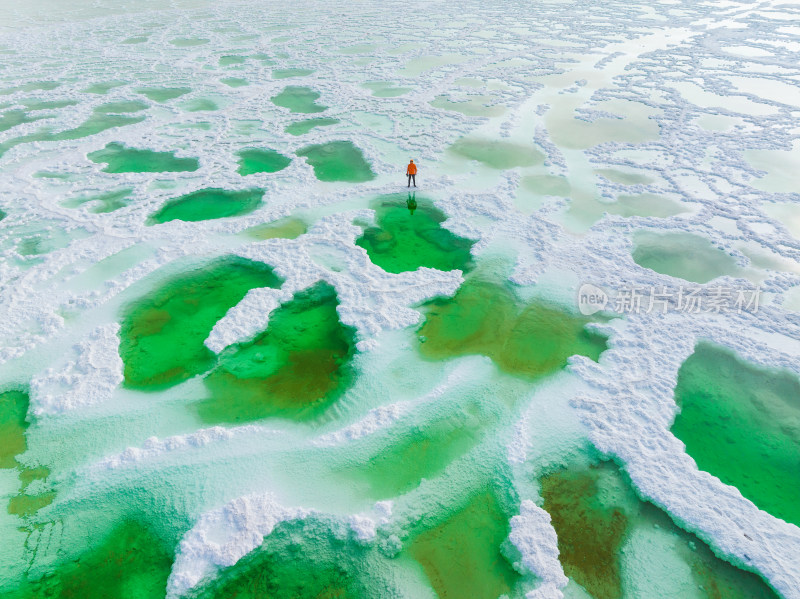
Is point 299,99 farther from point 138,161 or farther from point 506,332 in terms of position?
point 506,332

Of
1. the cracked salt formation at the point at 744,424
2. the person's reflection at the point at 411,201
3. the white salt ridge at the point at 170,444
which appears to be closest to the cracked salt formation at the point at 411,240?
the person's reflection at the point at 411,201

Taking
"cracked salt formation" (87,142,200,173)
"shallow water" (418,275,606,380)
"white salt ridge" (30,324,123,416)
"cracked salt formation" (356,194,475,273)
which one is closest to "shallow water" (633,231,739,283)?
"shallow water" (418,275,606,380)

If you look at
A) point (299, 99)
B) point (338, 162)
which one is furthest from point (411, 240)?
point (299, 99)

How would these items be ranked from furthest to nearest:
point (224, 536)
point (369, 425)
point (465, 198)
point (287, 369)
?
1. point (465, 198)
2. point (287, 369)
3. point (369, 425)
4. point (224, 536)

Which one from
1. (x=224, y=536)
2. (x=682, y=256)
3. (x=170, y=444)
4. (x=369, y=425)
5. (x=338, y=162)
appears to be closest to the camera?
(x=224, y=536)

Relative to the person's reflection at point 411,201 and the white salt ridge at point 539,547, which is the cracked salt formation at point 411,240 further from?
the white salt ridge at point 539,547

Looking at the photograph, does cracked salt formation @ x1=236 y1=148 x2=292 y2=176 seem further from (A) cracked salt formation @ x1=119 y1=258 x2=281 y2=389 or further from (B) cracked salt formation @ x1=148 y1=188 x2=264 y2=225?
(A) cracked salt formation @ x1=119 y1=258 x2=281 y2=389
